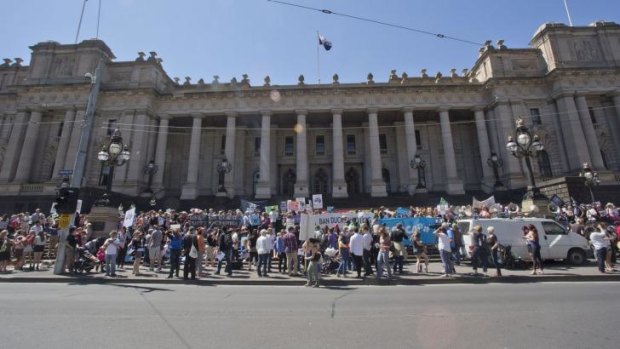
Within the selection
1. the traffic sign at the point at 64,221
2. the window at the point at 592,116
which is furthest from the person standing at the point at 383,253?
the window at the point at 592,116

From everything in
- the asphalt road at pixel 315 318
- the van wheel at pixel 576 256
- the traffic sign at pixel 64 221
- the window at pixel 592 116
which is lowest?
the asphalt road at pixel 315 318

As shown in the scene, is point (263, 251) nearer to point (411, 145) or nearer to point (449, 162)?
point (411, 145)

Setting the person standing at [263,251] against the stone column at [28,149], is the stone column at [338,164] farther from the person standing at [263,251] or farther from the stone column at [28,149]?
the stone column at [28,149]

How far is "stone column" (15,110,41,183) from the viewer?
3156cm

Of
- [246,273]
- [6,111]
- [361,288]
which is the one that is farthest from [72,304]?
[6,111]

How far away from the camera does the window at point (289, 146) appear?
127 ft

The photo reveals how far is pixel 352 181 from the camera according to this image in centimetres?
3812

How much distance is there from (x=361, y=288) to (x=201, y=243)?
238 inches

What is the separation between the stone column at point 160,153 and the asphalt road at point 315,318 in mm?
23692

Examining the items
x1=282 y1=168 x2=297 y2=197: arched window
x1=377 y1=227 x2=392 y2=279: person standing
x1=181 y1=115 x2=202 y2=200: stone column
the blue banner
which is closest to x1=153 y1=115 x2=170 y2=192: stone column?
x1=181 y1=115 x2=202 y2=200: stone column

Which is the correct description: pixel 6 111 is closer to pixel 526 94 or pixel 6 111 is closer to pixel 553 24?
pixel 526 94

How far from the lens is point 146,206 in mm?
28203

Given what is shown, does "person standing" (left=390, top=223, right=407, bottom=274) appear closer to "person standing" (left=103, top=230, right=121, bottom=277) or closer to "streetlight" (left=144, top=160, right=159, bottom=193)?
"person standing" (left=103, top=230, right=121, bottom=277)

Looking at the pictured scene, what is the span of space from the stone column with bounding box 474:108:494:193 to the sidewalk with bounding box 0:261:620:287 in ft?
66.6
